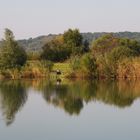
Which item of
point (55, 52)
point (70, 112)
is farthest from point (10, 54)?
point (70, 112)

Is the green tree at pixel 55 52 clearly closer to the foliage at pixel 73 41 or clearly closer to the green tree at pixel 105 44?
the foliage at pixel 73 41

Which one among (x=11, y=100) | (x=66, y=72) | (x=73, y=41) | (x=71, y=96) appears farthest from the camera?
(x=73, y=41)

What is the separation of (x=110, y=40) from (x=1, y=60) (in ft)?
64.7

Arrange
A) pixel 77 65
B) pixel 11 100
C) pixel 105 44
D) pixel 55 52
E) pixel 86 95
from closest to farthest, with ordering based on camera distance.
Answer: pixel 11 100
pixel 86 95
pixel 77 65
pixel 55 52
pixel 105 44

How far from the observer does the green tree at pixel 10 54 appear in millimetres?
42031

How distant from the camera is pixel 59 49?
5162 centimetres

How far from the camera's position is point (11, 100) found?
24844mm

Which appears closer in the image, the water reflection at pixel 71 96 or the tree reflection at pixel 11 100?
the tree reflection at pixel 11 100

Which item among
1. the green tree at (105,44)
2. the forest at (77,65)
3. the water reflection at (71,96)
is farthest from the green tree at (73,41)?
the water reflection at (71,96)

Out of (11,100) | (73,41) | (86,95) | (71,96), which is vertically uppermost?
(73,41)

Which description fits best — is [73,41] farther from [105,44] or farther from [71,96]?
[71,96]

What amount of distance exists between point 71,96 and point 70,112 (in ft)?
19.4

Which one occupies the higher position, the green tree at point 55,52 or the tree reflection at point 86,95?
the green tree at point 55,52

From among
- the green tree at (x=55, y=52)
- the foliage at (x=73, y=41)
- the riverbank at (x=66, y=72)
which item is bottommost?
the riverbank at (x=66, y=72)
